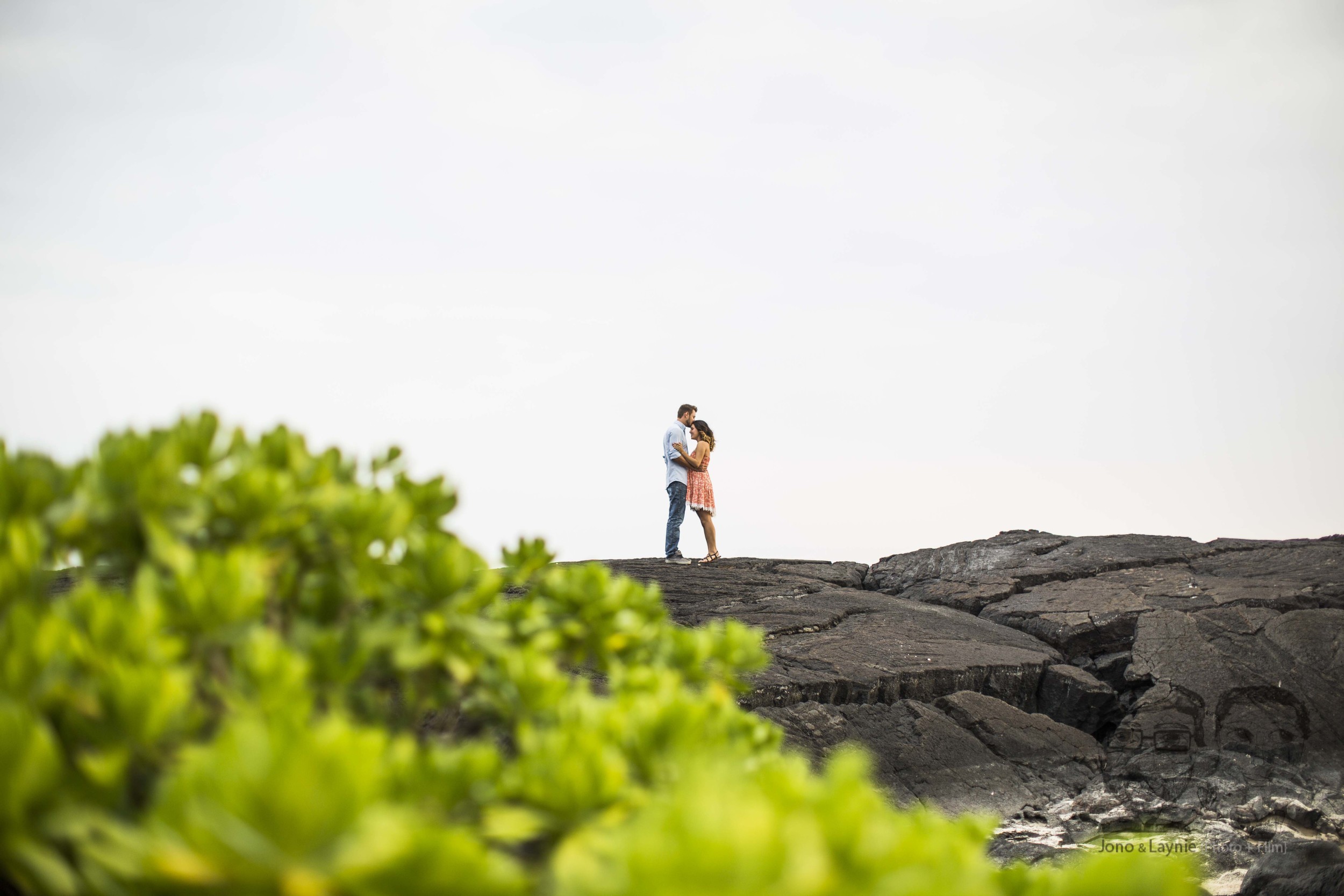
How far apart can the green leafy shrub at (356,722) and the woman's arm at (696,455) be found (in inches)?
310

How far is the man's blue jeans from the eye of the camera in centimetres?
984

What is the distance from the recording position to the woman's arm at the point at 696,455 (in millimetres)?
9773

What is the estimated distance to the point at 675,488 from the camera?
982 cm

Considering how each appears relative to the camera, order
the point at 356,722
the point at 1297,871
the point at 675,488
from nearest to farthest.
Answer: the point at 356,722
the point at 1297,871
the point at 675,488

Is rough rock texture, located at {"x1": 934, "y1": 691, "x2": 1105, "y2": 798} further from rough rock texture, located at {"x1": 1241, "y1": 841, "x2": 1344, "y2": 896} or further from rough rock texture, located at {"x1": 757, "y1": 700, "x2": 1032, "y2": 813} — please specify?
rough rock texture, located at {"x1": 1241, "y1": 841, "x2": 1344, "y2": 896}

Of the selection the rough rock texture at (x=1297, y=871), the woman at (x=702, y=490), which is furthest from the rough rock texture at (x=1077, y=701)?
the woman at (x=702, y=490)

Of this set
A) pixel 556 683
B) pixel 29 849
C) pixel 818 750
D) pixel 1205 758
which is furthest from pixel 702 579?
pixel 29 849

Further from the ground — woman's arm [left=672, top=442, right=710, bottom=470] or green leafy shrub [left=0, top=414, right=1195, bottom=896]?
woman's arm [left=672, top=442, right=710, bottom=470]

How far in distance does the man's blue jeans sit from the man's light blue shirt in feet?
0.17

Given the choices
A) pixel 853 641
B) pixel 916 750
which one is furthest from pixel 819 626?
pixel 916 750

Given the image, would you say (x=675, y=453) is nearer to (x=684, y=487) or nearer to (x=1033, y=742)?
(x=684, y=487)

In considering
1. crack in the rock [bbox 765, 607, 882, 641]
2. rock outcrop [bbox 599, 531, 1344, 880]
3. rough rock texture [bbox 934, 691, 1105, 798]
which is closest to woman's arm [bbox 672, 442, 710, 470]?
rock outcrop [bbox 599, 531, 1344, 880]

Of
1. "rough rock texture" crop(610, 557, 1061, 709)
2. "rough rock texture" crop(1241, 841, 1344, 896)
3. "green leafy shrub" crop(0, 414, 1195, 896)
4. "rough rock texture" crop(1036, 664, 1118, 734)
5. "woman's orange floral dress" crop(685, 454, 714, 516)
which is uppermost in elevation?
"woman's orange floral dress" crop(685, 454, 714, 516)

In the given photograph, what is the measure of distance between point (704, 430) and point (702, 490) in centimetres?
74
